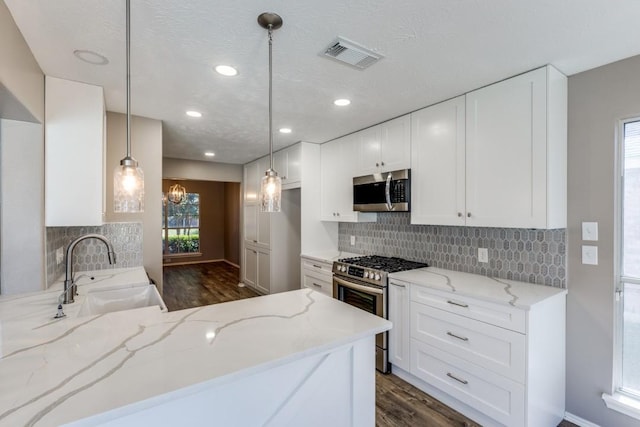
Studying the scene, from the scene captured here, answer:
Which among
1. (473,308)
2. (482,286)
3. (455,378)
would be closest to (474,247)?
(482,286)

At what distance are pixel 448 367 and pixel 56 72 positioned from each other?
3.50 m

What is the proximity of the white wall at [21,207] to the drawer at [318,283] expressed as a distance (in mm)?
2503

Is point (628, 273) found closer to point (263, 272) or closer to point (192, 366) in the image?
point (192, 366)

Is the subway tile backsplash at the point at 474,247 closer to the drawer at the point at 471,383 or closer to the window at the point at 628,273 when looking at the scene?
the window at the point at 628,273

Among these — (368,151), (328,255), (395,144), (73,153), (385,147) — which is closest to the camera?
(73,153)

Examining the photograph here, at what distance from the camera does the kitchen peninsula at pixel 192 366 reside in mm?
864

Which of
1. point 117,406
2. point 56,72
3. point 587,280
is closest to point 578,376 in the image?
point 587,280

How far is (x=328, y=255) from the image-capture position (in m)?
3.88

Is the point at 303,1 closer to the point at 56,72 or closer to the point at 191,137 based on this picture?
the point at 56,72

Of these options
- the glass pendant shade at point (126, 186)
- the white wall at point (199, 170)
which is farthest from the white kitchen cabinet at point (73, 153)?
the white wall at point (199, 170)

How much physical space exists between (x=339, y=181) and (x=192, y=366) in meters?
3.00

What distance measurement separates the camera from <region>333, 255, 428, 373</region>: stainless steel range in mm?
2697

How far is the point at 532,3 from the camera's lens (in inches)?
53.9

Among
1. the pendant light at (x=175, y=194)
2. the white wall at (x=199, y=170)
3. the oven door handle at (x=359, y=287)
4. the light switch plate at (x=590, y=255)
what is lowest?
the oven door handle at (x=359, y=287)
